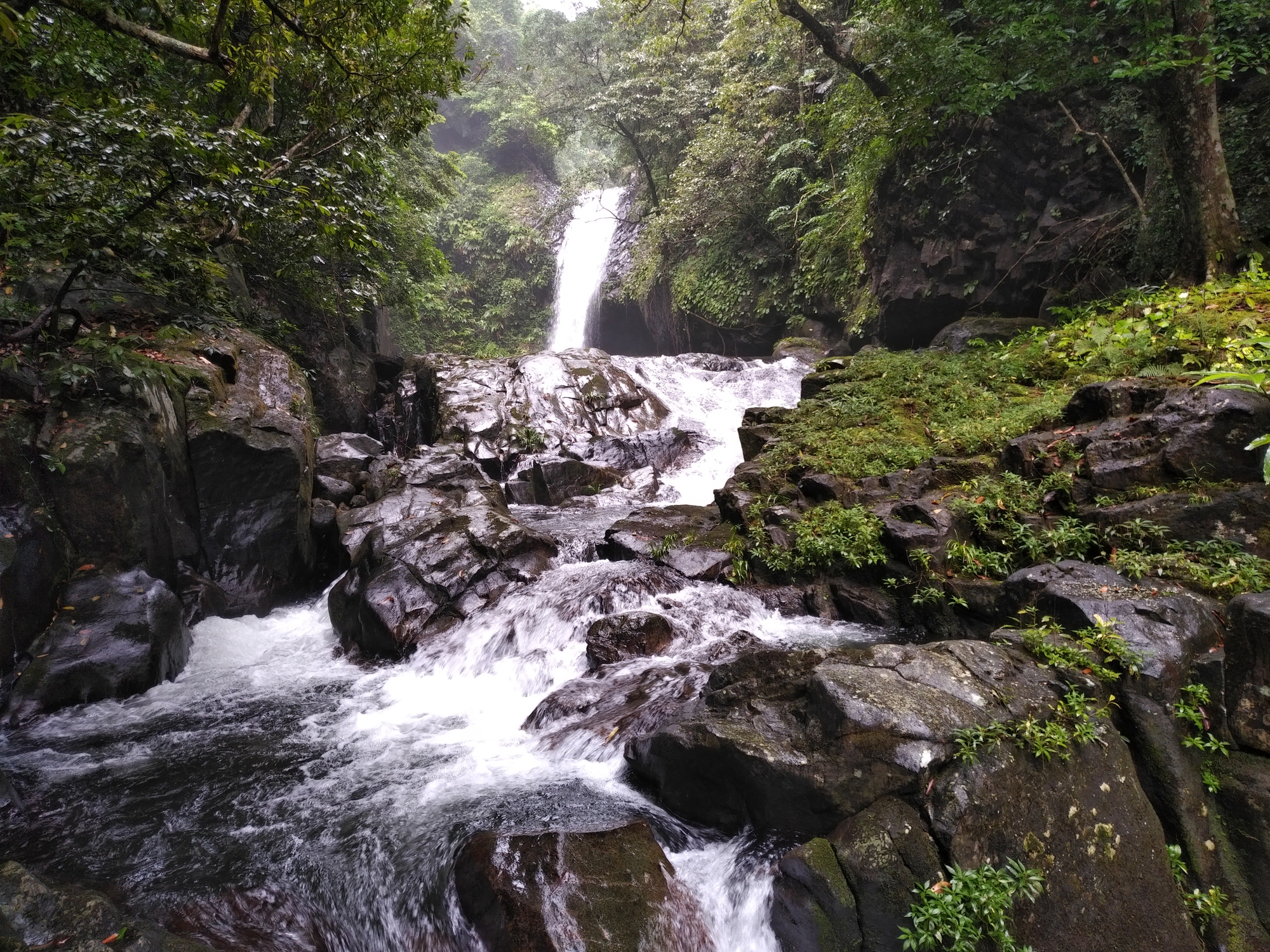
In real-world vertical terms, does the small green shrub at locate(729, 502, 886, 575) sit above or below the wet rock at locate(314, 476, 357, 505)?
above

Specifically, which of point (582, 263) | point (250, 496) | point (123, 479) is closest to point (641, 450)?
point (250, 496)

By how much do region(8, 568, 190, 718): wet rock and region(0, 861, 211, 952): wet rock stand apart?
3369 mm

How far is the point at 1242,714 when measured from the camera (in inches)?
123

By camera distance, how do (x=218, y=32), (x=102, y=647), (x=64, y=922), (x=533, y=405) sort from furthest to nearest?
(x=533, y=405)
(x=102, y=647)
(x=218, y=32)
(x=64, y=922)

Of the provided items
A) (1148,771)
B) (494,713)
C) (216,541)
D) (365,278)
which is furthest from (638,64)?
(1148,771)

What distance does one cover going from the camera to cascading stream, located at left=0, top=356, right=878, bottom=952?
3232 mm

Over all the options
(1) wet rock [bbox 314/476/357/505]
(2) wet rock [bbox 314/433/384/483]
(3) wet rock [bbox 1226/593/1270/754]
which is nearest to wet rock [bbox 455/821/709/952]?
(3) wet rock [bbox 1226/593/1270/754]

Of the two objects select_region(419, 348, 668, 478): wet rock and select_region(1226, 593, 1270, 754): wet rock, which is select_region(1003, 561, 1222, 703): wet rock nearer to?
select_region(1226, 593, 1270, 754): wet rock

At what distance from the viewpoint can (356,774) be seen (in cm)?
445

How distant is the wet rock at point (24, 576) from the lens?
5.13 m

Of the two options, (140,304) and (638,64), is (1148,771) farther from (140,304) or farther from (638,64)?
(638,64)

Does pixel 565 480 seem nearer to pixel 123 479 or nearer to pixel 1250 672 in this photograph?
pixel 123 479

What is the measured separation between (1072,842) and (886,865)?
0.92 meters

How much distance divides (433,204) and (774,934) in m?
17.0
